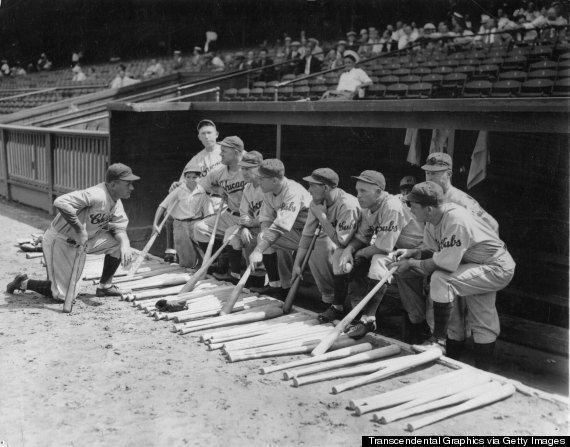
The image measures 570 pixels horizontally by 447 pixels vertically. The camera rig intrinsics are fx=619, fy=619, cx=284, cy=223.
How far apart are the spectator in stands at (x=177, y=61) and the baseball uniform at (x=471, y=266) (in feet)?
51.3

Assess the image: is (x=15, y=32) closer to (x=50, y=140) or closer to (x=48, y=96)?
(x=48, y=96)

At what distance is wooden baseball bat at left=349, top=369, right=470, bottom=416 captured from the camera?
11.2 feet

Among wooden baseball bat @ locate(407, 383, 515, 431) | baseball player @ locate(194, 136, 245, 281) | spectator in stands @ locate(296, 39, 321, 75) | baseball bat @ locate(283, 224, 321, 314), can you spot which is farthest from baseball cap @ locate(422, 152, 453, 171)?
spectator in stands @ locate(296, 39, 321, 75)

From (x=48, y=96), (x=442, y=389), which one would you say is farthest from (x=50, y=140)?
(x=48, y=96)

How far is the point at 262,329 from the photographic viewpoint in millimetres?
4816

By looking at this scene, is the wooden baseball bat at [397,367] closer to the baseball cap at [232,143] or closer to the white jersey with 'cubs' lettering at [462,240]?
the white jersey with 'cubs' lettering at [462,240]

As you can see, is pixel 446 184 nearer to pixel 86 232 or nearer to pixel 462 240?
pixel 462 240

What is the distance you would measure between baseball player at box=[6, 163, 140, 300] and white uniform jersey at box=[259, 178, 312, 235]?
4.01ft

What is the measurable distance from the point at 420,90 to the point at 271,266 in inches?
176

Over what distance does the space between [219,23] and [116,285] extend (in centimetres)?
1695

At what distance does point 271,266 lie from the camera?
6.12 metres

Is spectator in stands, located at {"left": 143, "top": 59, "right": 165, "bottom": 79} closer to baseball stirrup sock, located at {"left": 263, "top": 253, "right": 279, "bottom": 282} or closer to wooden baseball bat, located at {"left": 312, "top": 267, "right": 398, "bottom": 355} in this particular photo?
baseball stirrup sock, located at {"left": 263, "top": 253, "right": 279, "bottom": 282}

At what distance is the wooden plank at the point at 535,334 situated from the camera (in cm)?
528

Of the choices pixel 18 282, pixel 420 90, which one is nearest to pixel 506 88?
pixel 420 90
